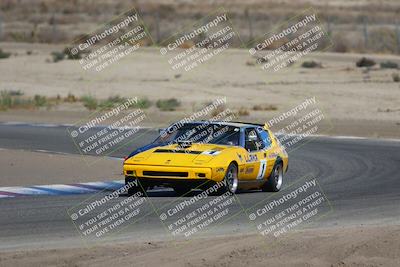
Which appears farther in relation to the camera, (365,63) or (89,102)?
(365,63)

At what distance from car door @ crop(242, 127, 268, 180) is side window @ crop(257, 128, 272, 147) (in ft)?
0.27

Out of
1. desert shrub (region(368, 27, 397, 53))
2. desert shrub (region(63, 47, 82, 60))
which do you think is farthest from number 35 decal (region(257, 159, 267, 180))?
desert shrub (region(368, 27, 397, 53))

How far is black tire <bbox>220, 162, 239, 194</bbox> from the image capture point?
54.5 ft

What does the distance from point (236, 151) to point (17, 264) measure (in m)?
6.61

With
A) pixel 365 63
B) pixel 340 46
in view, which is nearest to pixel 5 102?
pixel 365 63

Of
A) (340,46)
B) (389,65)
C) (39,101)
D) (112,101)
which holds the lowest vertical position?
(389,65)

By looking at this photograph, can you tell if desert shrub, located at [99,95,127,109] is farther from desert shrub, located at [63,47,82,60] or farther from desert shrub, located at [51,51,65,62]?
desert shrub, located at [63,47,82,60]

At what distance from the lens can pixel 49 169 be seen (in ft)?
68.7

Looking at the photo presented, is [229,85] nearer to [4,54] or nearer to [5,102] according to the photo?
[5,102]

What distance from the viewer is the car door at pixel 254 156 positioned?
57.0ft

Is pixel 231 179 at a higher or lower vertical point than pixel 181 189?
lower

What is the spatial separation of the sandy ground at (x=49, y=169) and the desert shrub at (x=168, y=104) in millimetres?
13686

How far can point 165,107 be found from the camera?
37.6m

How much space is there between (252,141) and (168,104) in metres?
20.2
